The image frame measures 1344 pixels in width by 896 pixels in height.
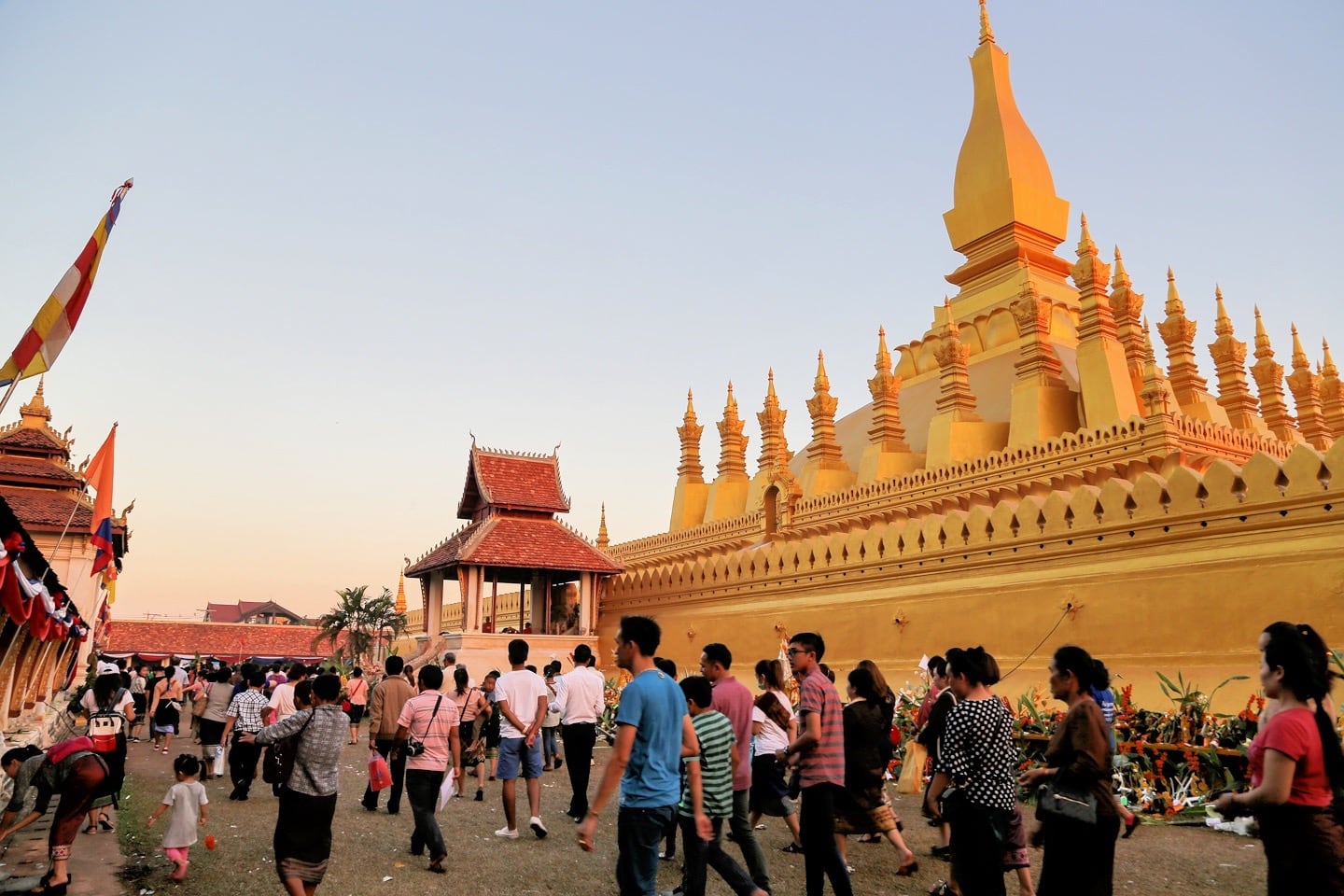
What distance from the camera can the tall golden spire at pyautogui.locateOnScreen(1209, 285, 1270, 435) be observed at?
2350 centimetres

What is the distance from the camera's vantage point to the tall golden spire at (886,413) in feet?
85.0

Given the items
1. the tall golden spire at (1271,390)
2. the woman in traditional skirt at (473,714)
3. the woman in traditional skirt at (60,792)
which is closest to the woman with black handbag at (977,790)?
the woman in traditional skirt at (60,792)

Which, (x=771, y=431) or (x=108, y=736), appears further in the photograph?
(x=771, y=431)

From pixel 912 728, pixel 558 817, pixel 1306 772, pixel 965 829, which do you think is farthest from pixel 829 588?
pixel 1306 772

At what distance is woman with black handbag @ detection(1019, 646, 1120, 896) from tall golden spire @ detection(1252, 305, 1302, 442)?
75.5 feet

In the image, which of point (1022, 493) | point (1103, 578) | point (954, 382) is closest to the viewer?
point (1103, 578)

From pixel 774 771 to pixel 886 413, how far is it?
1903cm

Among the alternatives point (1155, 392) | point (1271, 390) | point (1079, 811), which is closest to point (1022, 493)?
point (1155, 392)

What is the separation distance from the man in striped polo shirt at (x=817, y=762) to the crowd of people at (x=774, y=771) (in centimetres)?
1

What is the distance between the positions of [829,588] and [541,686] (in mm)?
10840

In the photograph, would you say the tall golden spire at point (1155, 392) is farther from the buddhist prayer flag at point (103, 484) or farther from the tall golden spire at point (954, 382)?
the buddhist prayer flag at point (103, 484)

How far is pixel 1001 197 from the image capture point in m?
28.5

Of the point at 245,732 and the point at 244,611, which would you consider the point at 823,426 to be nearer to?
the point at 245,732

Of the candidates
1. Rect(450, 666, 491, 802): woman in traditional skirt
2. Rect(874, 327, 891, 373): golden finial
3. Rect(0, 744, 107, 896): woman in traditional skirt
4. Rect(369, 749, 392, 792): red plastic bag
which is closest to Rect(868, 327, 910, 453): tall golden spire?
Rect(874, 327, 891, 373): golden finial
